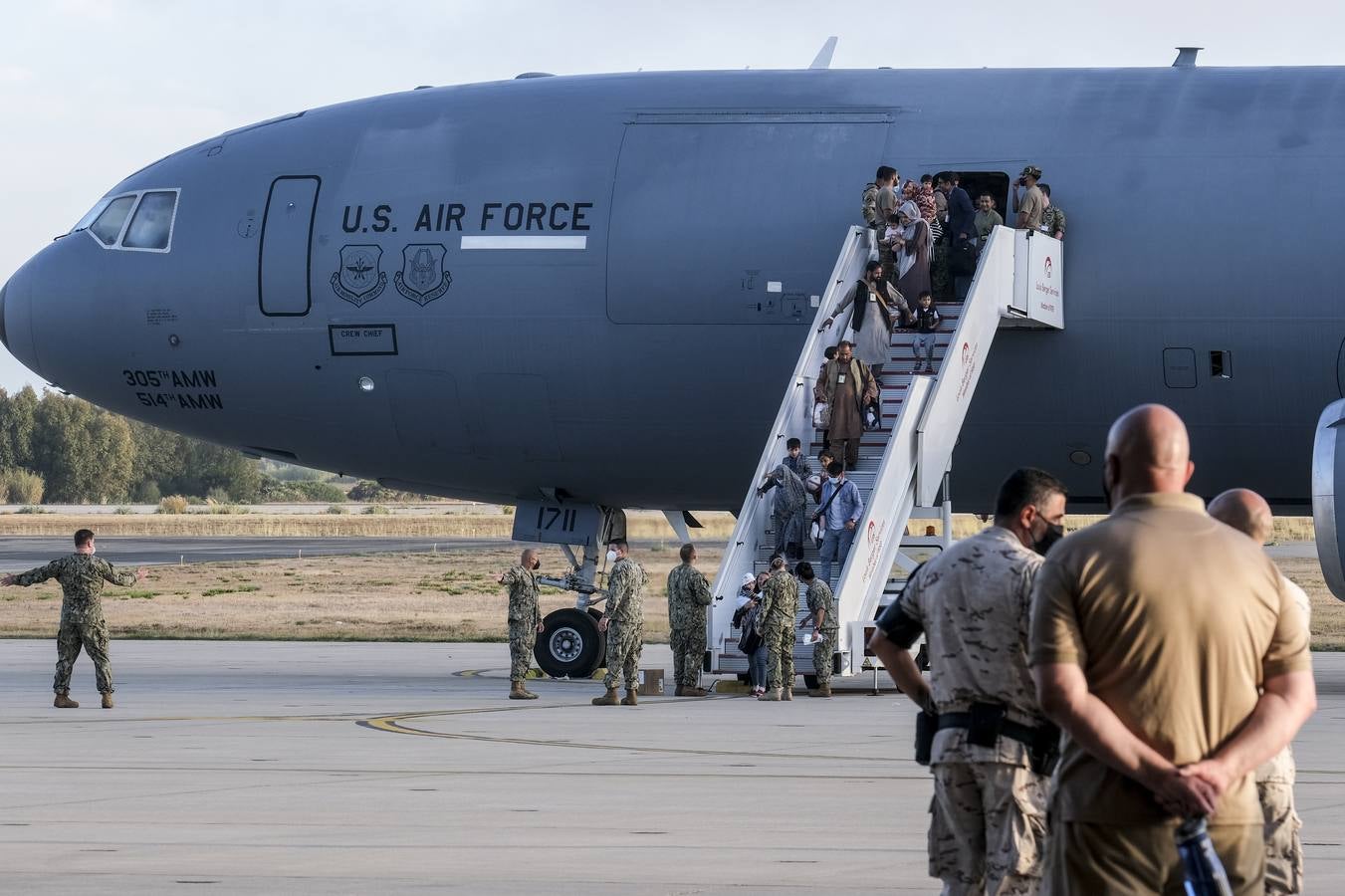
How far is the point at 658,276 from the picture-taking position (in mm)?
23312

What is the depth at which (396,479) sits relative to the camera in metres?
26.0

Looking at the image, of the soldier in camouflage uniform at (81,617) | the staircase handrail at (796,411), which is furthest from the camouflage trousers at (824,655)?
the soldier in camouflage uniform at (81,617)

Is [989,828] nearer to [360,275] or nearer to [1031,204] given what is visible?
[1031,204]

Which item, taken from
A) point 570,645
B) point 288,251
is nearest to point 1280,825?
point 570,645

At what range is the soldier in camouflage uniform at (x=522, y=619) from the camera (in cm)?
2223

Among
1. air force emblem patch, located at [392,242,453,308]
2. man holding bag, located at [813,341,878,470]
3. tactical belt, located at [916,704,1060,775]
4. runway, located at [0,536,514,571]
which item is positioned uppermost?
air force emblem patch, located at [392,242,453,308]

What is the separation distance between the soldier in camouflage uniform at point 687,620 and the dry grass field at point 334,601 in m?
12.6

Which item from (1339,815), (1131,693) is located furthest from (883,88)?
(1131,693)

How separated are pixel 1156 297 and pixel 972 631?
14567mm

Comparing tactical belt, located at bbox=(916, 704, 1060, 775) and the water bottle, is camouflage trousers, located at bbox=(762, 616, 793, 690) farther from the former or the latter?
the water bottle

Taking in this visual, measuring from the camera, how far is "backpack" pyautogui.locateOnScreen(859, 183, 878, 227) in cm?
2248

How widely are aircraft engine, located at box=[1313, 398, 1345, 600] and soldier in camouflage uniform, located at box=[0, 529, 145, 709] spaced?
12028 mm

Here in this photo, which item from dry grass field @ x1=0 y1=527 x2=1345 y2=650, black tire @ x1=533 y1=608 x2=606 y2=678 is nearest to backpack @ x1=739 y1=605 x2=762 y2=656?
black tire @ x1=533 y1=608 x2=606 y2=678

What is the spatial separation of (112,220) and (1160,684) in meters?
21.3
